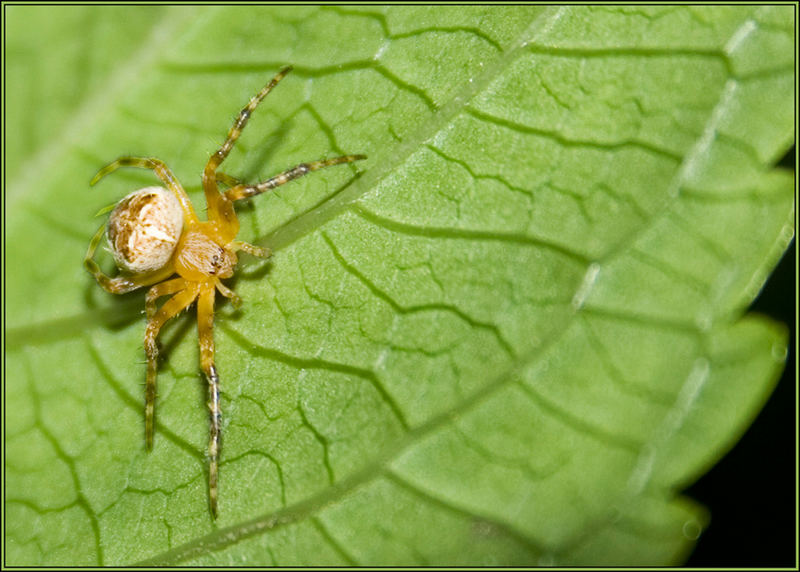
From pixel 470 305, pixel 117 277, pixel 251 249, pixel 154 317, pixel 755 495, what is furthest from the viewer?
pixel 755 495

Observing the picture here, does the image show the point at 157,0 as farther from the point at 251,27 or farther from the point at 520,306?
the point at 520,306

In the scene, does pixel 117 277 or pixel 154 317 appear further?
pixel 117 277

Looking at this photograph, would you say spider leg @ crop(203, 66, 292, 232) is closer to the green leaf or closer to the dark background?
the green leaf

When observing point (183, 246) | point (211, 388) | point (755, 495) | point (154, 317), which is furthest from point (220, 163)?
point (755, 495)

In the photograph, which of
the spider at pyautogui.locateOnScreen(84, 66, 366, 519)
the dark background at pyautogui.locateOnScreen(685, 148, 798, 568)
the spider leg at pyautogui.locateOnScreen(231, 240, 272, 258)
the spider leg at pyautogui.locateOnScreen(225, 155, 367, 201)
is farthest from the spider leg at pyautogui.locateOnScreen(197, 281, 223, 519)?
the dark background at pyautogui.locateOnScreen(685, 148, 798, 568)

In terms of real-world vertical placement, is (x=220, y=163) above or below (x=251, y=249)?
above

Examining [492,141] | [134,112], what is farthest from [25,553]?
[492,141]

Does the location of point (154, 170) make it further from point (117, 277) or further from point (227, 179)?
point (117, 277)
